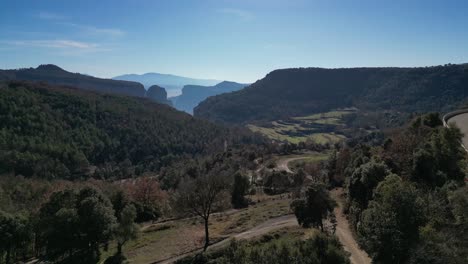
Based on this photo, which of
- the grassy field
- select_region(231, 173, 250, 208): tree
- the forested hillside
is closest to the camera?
the grassy field

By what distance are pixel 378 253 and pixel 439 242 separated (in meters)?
4.70

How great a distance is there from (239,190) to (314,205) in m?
39.2

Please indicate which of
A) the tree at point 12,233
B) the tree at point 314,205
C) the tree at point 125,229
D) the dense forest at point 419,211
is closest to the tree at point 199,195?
the tree at point 125,229

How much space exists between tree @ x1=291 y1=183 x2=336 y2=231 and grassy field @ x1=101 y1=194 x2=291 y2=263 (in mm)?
11691

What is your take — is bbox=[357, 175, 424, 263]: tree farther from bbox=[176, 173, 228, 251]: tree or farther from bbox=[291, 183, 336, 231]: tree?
bbox=[176, 173, 228, 251]: tree

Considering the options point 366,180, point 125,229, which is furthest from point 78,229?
point 366,180

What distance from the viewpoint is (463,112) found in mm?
88062

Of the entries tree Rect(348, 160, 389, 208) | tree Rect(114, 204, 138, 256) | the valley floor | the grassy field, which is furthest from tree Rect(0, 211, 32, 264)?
tree Rect(348, 160, 389, 208)

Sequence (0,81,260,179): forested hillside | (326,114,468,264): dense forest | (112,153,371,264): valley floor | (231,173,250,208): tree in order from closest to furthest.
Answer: (326,114,468,264): dense forest → (112,153,371,264): valley floor → (231,173,250,208): tree → (0,81,260,179): forested hillside

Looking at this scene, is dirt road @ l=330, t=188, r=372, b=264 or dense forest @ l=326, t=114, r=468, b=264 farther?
dirt road @ l=330, t=188, r=372, b=264

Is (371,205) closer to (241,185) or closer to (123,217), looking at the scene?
(123,217)

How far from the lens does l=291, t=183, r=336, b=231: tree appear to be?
39.1 metres

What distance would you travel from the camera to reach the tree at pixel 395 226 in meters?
27.9

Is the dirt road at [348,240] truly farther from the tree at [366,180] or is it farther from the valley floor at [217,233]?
the tree at [366,180]
